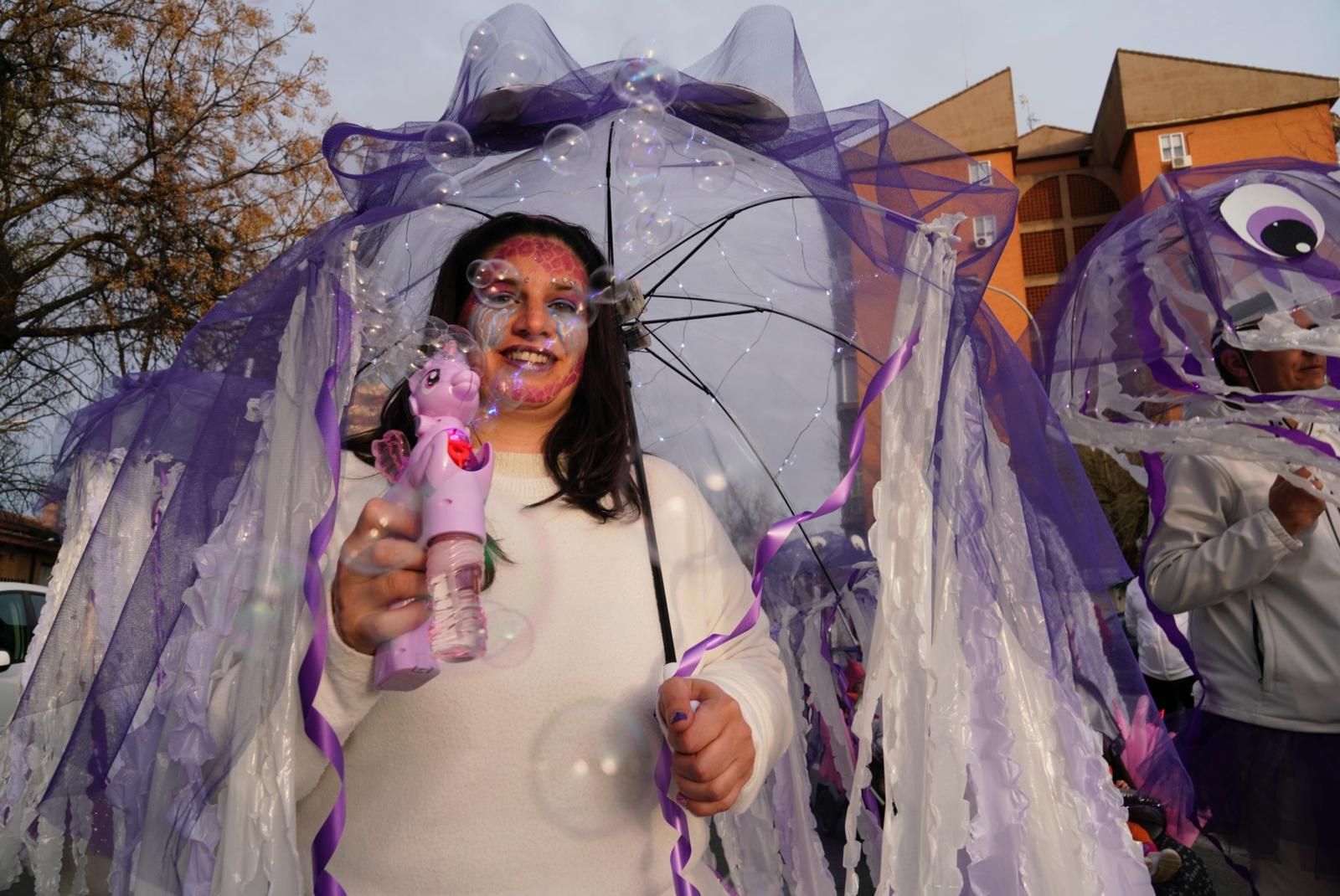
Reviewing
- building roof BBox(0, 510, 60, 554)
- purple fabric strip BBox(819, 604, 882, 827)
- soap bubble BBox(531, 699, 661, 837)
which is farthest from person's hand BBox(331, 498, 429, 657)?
building roof BBox(0, 510, 60, 554)

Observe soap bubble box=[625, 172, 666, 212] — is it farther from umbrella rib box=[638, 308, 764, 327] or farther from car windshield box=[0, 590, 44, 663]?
car windshield box=[0, 590, 44, 663]

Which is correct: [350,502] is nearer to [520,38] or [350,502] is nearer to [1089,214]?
[520,38]

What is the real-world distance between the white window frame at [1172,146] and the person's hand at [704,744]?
103ft

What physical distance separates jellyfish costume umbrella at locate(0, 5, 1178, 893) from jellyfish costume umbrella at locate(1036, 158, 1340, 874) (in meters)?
0.55

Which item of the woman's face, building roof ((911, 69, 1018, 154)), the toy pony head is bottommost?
the toy pony head

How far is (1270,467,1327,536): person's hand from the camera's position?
2195 millimetres

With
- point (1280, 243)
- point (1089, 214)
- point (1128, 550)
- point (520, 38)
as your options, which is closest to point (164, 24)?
point (520, 38)

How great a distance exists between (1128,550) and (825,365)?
1855 centimetres

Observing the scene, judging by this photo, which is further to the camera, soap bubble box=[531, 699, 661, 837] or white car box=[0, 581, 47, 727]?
white car box=[0, 581, 47, 727]

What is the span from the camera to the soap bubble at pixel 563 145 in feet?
5.34

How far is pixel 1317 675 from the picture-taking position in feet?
7.13

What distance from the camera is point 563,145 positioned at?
1.63 meters

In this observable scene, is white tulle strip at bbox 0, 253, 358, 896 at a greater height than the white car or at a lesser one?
lesser

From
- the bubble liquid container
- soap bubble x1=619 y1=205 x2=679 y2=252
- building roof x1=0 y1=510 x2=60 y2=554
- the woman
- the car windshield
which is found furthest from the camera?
building roof x1=0 y1=510 x2=60 y2=554
